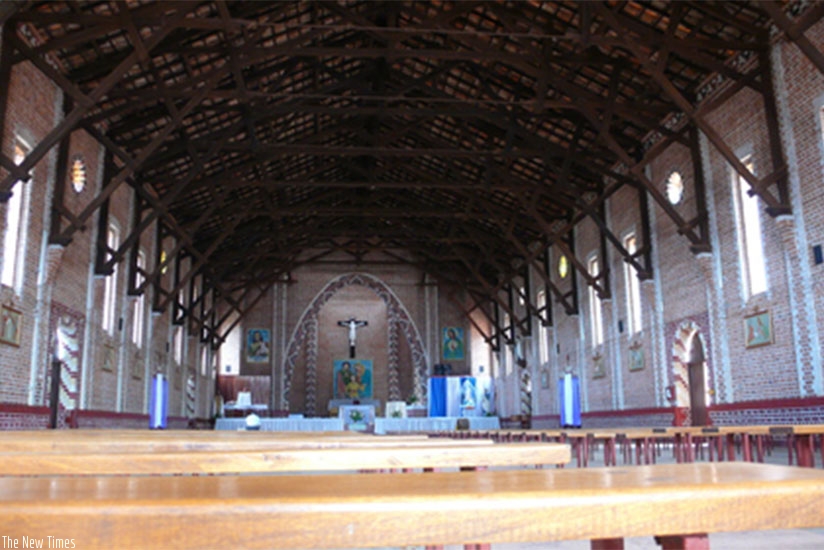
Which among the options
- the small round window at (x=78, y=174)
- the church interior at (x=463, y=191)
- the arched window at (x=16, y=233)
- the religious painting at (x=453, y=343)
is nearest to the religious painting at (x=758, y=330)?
the church interior at (x=463, y=191)

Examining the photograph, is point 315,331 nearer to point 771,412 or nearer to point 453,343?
point 453,343

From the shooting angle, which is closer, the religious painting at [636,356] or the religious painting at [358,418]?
the religious painting at [636,356]

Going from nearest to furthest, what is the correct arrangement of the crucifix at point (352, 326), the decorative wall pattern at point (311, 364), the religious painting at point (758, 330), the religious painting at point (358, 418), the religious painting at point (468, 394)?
the religious painting at point (758, 330) → the religious painting at point (358, 418) → the religious painting at point (468, 394) → the crucifix at point (352, 326) → the decorative wall pattern at point (311, 364)

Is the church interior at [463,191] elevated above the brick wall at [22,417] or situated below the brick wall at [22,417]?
above

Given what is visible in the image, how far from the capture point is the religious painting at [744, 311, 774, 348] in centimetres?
1311

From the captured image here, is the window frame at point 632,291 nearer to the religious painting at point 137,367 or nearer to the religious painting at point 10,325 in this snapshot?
the religious painting at point 137,367

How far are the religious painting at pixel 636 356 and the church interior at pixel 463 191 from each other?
0.34 ft

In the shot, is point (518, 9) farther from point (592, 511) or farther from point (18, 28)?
point (592, 511)

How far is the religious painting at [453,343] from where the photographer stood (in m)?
34.0

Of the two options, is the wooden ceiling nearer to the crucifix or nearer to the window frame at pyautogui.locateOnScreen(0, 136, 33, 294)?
the window frame at pyautogui.locateOnScreen(0, 136, 33, 294)

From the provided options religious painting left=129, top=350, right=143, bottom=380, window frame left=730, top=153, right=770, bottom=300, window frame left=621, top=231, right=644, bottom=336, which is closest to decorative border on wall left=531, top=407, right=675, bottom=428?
window frame left=621, top=231, right=644, bottom=336

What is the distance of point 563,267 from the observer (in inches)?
983

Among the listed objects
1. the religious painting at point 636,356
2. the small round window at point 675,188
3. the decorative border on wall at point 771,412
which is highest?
the small round window at point 675,188

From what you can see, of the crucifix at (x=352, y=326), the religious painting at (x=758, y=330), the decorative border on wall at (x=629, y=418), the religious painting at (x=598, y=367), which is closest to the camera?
the religious painting at (x=758, y=330)
